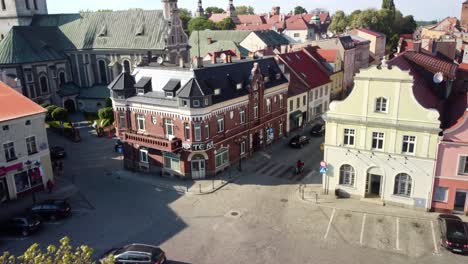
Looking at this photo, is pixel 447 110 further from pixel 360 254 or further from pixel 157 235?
pixel 157 235

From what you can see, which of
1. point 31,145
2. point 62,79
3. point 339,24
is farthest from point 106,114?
point 339,24

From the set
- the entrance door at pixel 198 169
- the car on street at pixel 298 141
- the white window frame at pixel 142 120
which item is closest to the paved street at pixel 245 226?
the entrance door at pixel 198 169

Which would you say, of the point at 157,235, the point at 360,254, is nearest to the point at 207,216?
the point at 157,235

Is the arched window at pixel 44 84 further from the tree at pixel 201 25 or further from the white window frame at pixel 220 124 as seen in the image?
the tree at pixel 201 25

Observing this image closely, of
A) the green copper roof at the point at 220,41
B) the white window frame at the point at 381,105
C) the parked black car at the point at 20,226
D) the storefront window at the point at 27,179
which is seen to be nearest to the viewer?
the parked black car at the point at 20,226

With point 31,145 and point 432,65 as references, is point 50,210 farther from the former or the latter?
point 432,65

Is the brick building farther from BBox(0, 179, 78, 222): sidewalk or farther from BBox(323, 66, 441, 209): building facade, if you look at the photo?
BBox(323, 66, 441, 209): building facade

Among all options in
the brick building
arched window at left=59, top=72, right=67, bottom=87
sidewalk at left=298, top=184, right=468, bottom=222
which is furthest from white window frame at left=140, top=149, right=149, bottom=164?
arched window at left=59, top=72, right=67, bottom=87
